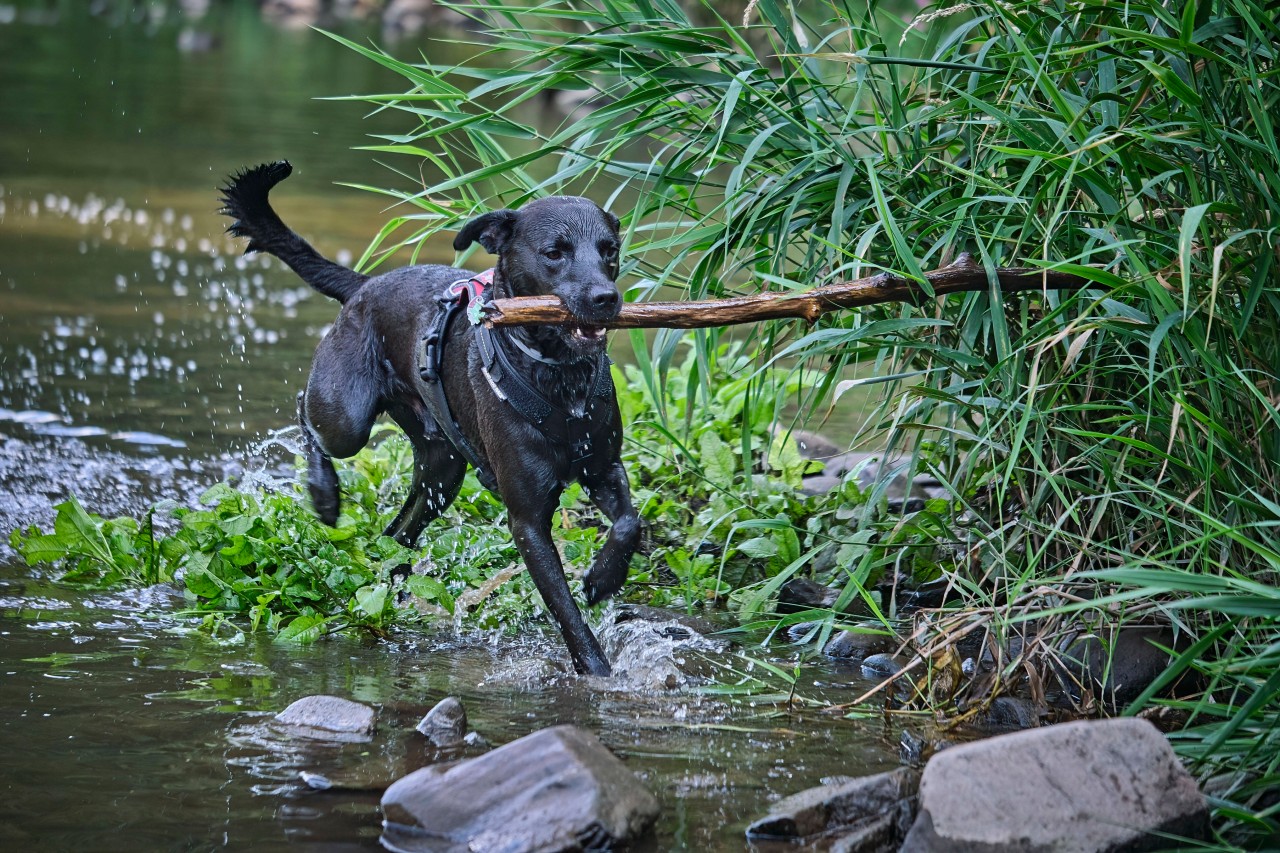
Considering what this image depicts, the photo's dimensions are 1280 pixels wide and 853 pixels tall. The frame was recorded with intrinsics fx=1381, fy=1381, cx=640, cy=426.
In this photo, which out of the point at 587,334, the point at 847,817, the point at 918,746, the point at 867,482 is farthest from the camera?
the point at 867,482

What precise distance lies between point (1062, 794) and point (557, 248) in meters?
2.08

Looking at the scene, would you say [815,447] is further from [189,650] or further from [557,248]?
[189,650]

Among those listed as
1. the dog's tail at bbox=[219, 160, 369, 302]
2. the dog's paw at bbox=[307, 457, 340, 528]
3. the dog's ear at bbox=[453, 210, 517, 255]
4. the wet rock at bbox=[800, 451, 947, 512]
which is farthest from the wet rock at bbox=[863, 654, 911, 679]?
the dog's tail at bbox=[219, 160, 369, 302]

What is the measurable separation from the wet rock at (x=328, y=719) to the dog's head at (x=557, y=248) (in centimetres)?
116

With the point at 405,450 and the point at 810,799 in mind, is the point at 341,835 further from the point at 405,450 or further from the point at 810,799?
the point at 405,450

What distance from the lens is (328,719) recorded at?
134 inches

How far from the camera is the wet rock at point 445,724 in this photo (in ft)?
11.0

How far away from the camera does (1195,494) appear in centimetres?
328

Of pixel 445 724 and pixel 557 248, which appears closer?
pixel 445 724

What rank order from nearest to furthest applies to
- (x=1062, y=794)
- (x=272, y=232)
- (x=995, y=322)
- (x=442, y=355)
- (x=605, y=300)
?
(x=1062, y=794), (x=995, y=322), (x=605, y=300), (x=442, y=355), (x=272, y=232)

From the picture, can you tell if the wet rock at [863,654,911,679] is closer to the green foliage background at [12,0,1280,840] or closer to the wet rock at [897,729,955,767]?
the green foliage background at [12,0,1280,840]

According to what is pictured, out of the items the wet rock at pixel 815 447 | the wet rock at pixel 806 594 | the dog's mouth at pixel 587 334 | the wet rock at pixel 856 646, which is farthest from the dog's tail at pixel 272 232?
the wet rock at pixel 856 646

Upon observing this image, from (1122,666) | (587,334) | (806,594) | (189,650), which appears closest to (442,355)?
(587,334)

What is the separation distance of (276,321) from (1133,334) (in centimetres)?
644
